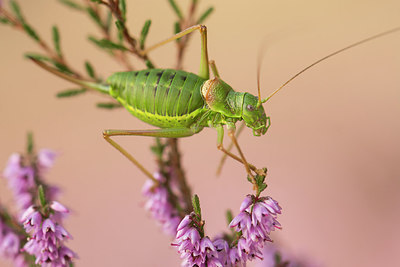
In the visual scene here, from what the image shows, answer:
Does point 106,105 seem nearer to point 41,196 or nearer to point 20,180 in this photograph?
point 20,180

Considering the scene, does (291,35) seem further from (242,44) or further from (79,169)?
(79,169)

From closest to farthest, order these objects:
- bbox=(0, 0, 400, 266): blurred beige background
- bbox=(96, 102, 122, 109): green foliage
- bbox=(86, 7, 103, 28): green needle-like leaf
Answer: bbox=(86, 7, 103, 28): green needle-like leaf
bbox=(96, 102, 122, 109): green foliage
bbox=(0, 0, 400, 266): blurred beige background

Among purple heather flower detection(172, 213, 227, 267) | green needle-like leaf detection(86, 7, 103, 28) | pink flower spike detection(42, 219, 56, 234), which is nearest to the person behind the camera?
purple heather flower detection(172, 213, 227, 267)

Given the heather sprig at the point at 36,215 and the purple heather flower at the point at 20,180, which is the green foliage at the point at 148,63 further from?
the purple heather flower at the point at 20,180

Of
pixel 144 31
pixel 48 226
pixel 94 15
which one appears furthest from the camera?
pixel 94 15

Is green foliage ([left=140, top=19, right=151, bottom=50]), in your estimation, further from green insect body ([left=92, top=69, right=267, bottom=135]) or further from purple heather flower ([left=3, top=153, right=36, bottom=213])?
purple heather flower ([left=3, top=153, right=36, bottom=213])

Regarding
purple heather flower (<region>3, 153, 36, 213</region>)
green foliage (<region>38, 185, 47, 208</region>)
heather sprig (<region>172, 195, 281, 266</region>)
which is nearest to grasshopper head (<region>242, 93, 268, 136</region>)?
heather sprig (<region>172, 195, 281, 266</region>)

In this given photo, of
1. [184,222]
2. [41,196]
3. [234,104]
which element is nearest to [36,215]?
[41,196]
